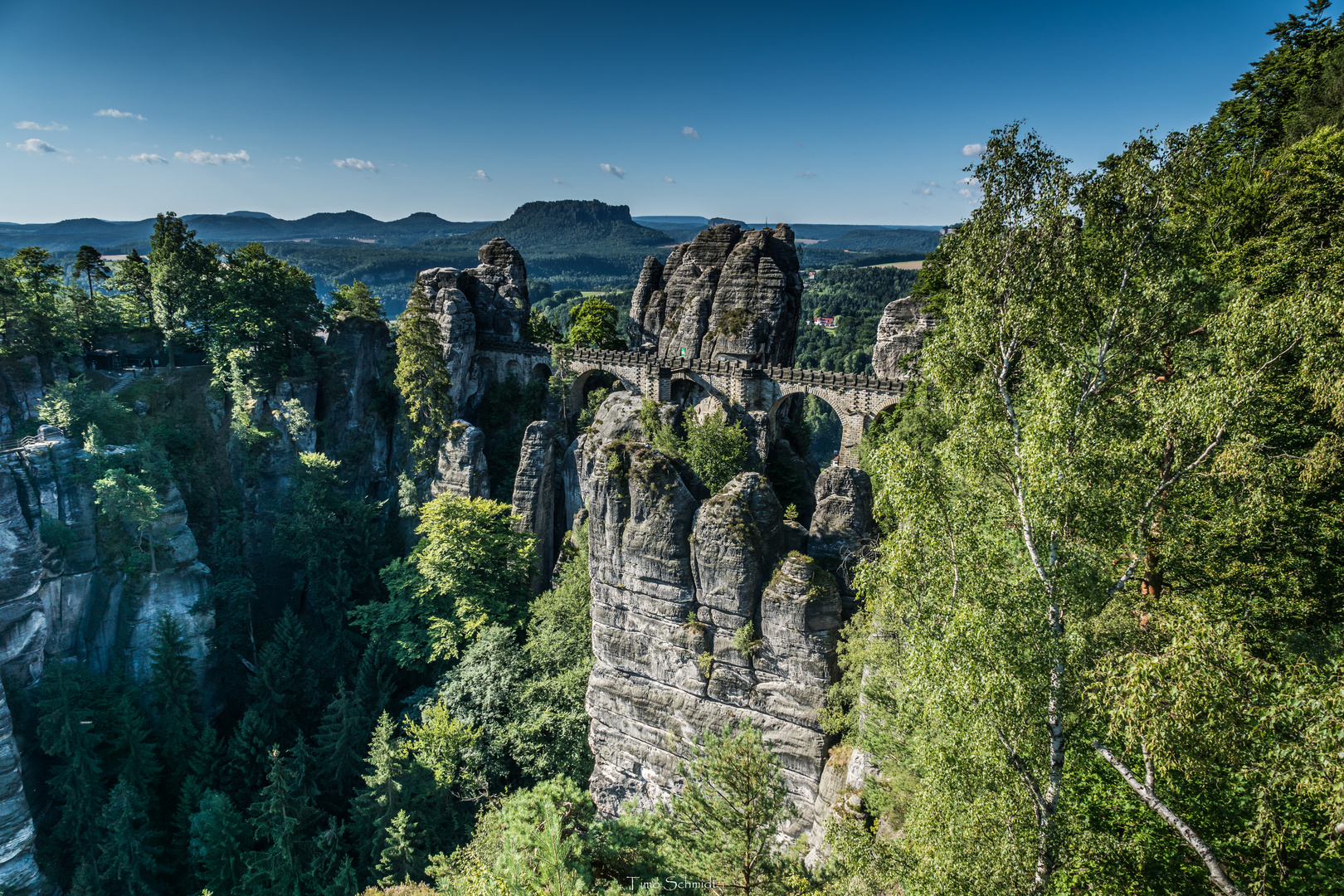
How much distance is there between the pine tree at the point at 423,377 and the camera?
3634 cm

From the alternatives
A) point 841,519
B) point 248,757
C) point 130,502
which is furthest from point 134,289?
point 841,519

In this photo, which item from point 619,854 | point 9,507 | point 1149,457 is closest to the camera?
point 1149,457

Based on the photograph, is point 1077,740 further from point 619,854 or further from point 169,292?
point 169,292

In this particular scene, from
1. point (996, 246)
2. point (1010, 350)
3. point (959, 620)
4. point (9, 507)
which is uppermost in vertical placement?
point (996, 246)

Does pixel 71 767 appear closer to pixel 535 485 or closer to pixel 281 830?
pixel 281 830

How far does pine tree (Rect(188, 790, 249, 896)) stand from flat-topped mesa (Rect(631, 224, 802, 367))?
2913 centimetres

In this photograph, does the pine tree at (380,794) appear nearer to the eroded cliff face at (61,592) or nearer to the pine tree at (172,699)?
the pine tree at (172,699)

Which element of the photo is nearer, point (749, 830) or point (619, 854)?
point (749, 830)

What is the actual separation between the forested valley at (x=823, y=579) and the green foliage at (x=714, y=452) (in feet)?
0.60

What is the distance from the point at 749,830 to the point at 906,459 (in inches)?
333

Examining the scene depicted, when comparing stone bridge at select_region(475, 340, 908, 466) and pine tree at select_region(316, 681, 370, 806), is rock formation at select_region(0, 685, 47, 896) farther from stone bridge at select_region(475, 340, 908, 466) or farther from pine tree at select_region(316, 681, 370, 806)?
stone bridge at select_region(475, 340, 908, 466)

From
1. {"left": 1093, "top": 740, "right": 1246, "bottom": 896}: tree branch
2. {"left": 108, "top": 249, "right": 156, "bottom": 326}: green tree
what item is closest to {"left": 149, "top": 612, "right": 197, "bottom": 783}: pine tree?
{"left": 108, "top": 249, "right": 156, "bottom": 326}: green tree

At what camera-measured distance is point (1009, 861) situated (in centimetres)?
1021

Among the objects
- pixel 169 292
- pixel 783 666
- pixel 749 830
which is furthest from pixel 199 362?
pixel 749 830
